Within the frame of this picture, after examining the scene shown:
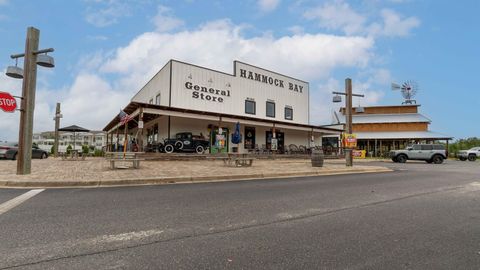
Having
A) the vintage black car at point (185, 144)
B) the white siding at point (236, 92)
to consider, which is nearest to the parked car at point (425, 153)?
the white siding at point (236, 92)

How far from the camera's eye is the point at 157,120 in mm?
25422

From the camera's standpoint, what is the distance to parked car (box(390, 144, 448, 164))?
26.3 m

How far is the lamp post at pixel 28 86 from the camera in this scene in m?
10.6

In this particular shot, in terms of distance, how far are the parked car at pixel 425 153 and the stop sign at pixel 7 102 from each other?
1109 inches

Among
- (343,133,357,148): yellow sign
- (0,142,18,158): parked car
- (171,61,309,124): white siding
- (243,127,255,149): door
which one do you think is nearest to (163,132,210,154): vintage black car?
(171,61,309,124): white siding

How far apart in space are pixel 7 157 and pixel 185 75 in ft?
44.0

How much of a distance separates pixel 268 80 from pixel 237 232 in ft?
87.2

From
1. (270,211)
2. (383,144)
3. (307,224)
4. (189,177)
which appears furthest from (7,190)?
(383,144)

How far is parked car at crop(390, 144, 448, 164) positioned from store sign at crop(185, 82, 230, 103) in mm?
16515

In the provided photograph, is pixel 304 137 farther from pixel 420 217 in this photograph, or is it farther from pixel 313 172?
pixel 420 217

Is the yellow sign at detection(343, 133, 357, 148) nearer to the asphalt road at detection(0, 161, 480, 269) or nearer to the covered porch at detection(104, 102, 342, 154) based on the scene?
the covered porch at detection(104, 102, 342, 154)

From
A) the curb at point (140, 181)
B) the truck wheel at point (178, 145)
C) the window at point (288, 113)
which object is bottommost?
the curb at point (140, 181)

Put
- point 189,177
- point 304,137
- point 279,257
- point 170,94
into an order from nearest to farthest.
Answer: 1. point 279,257
2. point 189,177
3. point 170,94
4. point 304,137

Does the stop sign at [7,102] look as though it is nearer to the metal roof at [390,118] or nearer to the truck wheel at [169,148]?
the truck wheel at [169,148]
